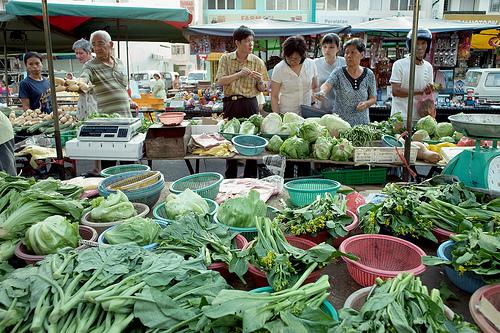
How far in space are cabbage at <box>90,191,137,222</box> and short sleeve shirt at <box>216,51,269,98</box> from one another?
3317 millimetres

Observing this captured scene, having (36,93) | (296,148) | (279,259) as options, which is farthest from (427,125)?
(36,93)

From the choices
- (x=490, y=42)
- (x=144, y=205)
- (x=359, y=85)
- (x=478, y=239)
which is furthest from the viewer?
(x=490, y=42)

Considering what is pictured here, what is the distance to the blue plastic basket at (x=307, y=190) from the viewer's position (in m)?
2.40

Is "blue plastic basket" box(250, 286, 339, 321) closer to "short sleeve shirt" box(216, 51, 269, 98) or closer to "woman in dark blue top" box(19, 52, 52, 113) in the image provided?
"short sleeve shirt" box(216, 51, 269, 98)

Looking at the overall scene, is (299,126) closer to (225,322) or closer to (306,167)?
(306,167)

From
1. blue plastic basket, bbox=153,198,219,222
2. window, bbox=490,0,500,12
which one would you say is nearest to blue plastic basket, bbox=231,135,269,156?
blue plastic basket, bbox=153,198,219,222

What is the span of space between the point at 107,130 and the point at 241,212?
2657 millimetres

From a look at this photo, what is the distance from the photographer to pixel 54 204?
195 cm

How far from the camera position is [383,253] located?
1.76 m

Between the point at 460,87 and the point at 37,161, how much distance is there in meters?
11.9

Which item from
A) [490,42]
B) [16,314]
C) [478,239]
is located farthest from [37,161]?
[490,42]

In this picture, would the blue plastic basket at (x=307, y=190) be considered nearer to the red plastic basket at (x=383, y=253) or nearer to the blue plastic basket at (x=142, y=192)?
the red plastic basket at (x=383, y=253)

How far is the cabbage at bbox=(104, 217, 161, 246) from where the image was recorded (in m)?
1.70

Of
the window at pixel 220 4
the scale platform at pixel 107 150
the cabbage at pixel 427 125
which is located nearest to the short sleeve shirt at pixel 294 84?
the cabbage at pixel 427 125
